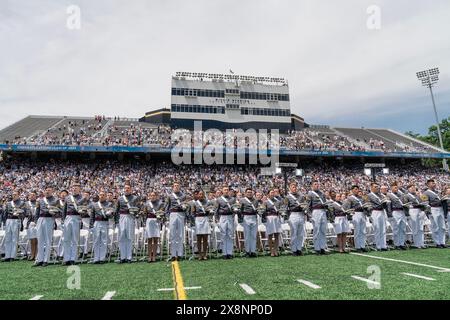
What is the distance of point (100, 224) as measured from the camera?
1039 cm

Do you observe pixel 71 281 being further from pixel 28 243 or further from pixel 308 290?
pixel 28 243

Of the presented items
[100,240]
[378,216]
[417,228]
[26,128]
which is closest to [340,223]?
[378,216]

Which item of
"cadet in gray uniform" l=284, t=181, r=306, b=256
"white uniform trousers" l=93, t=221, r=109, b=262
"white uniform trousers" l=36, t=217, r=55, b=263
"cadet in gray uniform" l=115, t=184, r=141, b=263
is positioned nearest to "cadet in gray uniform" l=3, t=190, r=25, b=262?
"white uniform trousers" l=36, t=217, r=55, b=263

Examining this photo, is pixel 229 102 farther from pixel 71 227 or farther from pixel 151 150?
pixel 71 227

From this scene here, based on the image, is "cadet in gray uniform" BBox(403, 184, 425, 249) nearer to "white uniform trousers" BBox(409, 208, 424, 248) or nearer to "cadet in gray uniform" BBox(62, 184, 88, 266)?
"white uniform trousers" BBox(409, 208, 424, 248)

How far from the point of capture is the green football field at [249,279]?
18.2 ft

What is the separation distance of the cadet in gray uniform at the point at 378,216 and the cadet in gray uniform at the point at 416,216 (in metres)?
0.95

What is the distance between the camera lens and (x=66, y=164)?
131 feet

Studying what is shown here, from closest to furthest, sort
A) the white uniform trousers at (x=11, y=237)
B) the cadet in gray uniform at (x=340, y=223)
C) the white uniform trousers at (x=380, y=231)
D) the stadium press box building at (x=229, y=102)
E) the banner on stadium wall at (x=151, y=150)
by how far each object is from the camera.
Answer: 1. the cadet in gray uniform at (x=340, y=223)
2. the white uniform trousers at (x=380, y=231)
3. the white uniform trousers at (x=11, y=237)
4. the banner on stadium wall at (x=151, y=150)
5. the stadium press box building at (x=229, y=102)

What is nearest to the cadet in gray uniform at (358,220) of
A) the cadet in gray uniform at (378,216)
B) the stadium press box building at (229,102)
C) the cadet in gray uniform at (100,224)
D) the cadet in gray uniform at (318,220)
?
the cadet in gray uniform at (378,216)

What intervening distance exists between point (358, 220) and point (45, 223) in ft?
32.1

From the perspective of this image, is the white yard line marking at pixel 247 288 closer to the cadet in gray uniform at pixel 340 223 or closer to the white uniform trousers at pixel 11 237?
the cadet in gray uniform at pixel 340 223

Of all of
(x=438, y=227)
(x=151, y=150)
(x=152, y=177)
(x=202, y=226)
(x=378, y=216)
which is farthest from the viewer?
(x=151, y=150)
